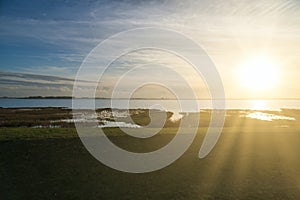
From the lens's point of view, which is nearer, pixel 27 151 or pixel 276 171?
pixel 276 171

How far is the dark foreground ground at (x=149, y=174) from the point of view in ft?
47.1

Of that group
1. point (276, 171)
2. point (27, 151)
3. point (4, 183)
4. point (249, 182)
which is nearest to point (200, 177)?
point (249, 182)

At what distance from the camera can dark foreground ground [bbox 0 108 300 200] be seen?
14.3 m

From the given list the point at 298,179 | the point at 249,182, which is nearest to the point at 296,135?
the point at 298,179

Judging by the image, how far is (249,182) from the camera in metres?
16.1

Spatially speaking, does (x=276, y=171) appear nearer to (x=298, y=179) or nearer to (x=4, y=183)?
(x=298, y=179)

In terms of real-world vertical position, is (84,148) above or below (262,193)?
above

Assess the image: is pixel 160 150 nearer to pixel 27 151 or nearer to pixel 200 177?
pixel 200 177

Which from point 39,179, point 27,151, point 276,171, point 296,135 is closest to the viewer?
point 39,179

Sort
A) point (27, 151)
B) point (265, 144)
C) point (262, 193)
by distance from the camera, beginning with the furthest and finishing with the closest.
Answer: point (265, 144) < point (27, 151) < point (262, 193)

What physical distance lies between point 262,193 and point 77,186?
8667 mm

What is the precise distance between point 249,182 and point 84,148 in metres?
11.8

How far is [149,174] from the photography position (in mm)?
17266

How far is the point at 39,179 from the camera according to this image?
15945 millimetres
